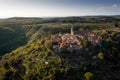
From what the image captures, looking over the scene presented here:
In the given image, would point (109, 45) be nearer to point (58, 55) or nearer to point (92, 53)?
point (92, 53)

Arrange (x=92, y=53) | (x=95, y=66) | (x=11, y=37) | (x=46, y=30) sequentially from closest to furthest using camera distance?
(x=95, y=66) < (x=92, y=53) < (x=11, y=37) < (x=46, y=30)

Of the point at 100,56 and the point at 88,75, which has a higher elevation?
the point at 100,56

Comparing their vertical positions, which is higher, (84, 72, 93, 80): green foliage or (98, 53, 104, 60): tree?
(98, 53, 104, 60): tree

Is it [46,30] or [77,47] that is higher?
[77,47]

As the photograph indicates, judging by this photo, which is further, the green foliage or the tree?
the tree

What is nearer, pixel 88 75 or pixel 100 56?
pixel 88 75

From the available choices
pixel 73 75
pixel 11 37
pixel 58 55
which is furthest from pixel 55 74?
pixel 11 37

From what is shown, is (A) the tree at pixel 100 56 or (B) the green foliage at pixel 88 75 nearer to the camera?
(B) the green foliage at pixel 88 75

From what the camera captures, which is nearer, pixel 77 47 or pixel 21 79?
pixel 21 79

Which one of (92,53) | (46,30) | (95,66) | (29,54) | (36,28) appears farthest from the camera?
(36,28)

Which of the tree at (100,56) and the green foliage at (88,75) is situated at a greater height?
the tree at (100,56)
